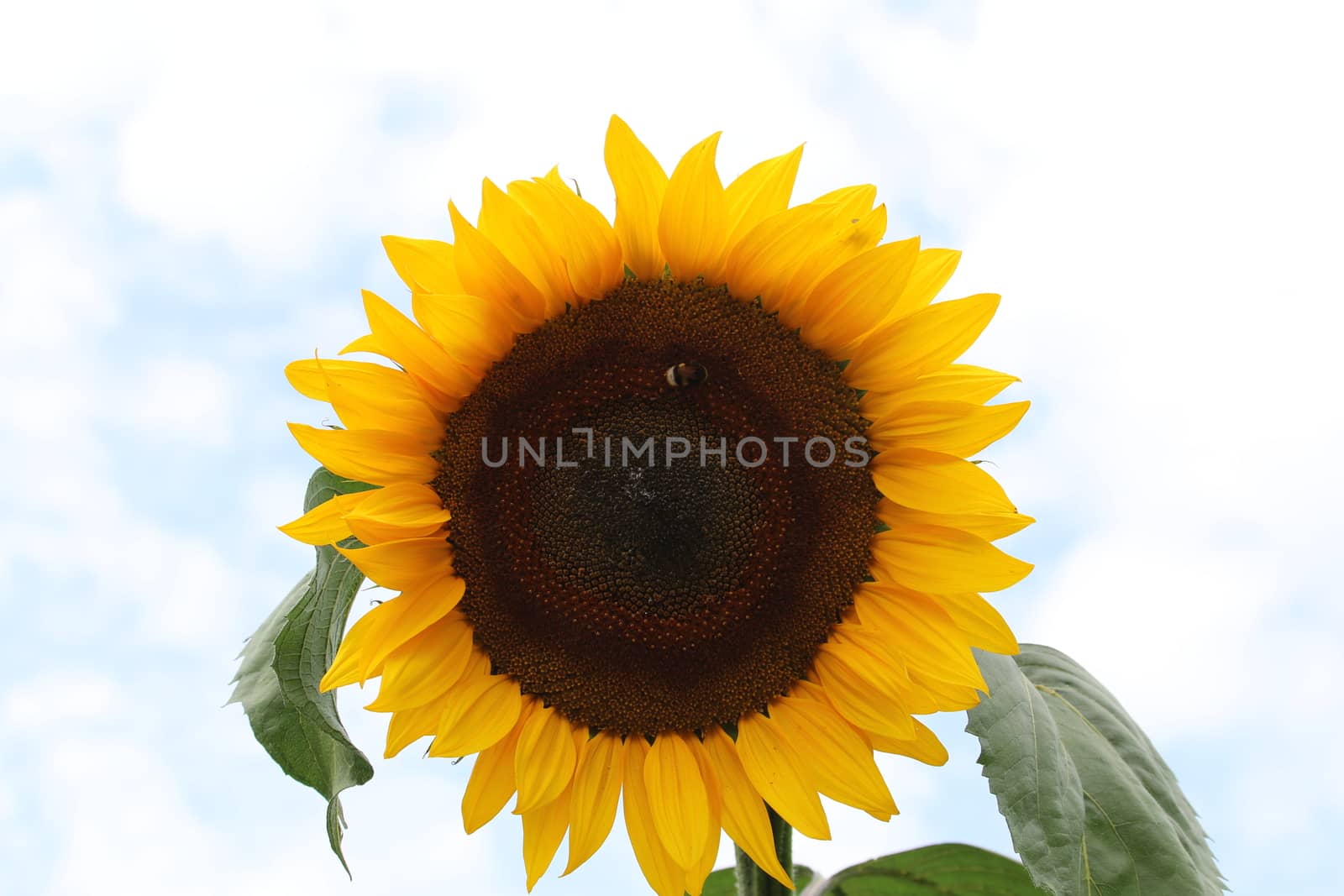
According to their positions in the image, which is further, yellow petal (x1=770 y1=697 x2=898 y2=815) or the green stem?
the green stem

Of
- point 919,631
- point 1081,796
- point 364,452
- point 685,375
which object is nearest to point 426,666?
point 364,452

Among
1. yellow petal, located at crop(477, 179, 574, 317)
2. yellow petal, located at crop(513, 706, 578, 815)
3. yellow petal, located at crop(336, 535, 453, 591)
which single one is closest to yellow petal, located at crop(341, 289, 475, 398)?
yellow petal, located at crop(477, 179, 574, 317)

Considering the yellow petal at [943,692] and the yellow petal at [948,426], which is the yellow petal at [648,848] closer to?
the yellow petal at [943,692]

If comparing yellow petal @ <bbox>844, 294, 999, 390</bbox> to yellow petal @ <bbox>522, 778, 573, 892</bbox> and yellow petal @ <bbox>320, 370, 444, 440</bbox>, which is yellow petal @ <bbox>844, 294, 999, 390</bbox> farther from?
yellow petal @ <bbox>522, 778, 573, 892</bbox>

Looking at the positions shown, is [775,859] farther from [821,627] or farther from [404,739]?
[404,739]

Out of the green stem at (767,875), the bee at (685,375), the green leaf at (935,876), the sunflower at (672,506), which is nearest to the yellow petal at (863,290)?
the sunflower at (672,506)

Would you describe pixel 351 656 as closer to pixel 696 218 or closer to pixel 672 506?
pixel 672 506
